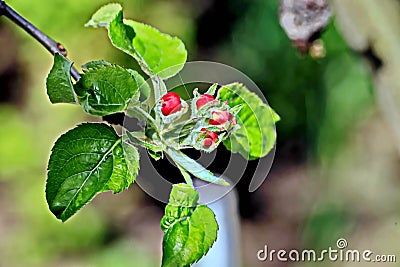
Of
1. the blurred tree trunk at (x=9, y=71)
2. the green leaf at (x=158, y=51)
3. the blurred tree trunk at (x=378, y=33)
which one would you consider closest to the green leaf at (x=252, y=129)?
the green leaf at (x=158, y=51)

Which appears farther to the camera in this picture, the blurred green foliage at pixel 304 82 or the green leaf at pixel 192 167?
the blurred green foliage at pixel 304 82

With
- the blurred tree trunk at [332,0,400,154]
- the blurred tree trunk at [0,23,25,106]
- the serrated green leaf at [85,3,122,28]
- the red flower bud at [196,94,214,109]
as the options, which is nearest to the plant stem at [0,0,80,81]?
the serrated green leaf at [85,3,122,28]

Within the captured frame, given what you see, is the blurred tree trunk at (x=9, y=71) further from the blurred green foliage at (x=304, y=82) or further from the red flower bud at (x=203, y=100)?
the red flower bud at (x=203, y=100)

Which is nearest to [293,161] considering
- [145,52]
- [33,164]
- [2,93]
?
[33,164]

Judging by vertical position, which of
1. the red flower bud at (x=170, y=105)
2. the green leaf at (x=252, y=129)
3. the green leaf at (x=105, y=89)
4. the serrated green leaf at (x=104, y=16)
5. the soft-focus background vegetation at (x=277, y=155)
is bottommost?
the soft-focus background vegetation at (x=277, y=155)

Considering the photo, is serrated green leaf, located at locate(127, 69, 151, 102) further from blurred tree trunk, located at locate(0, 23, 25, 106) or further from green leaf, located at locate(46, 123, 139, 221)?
blurred tree trunk, located at locate(0, 23, 25, 106)

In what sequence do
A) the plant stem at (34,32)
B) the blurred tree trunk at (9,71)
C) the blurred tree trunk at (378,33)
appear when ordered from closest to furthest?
the plant stem at (34,32), the blurred tree trunk at (378,33), the blurred tree trunk at (9,71)

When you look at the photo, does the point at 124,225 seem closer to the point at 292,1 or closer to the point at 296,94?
the point at 296,94
